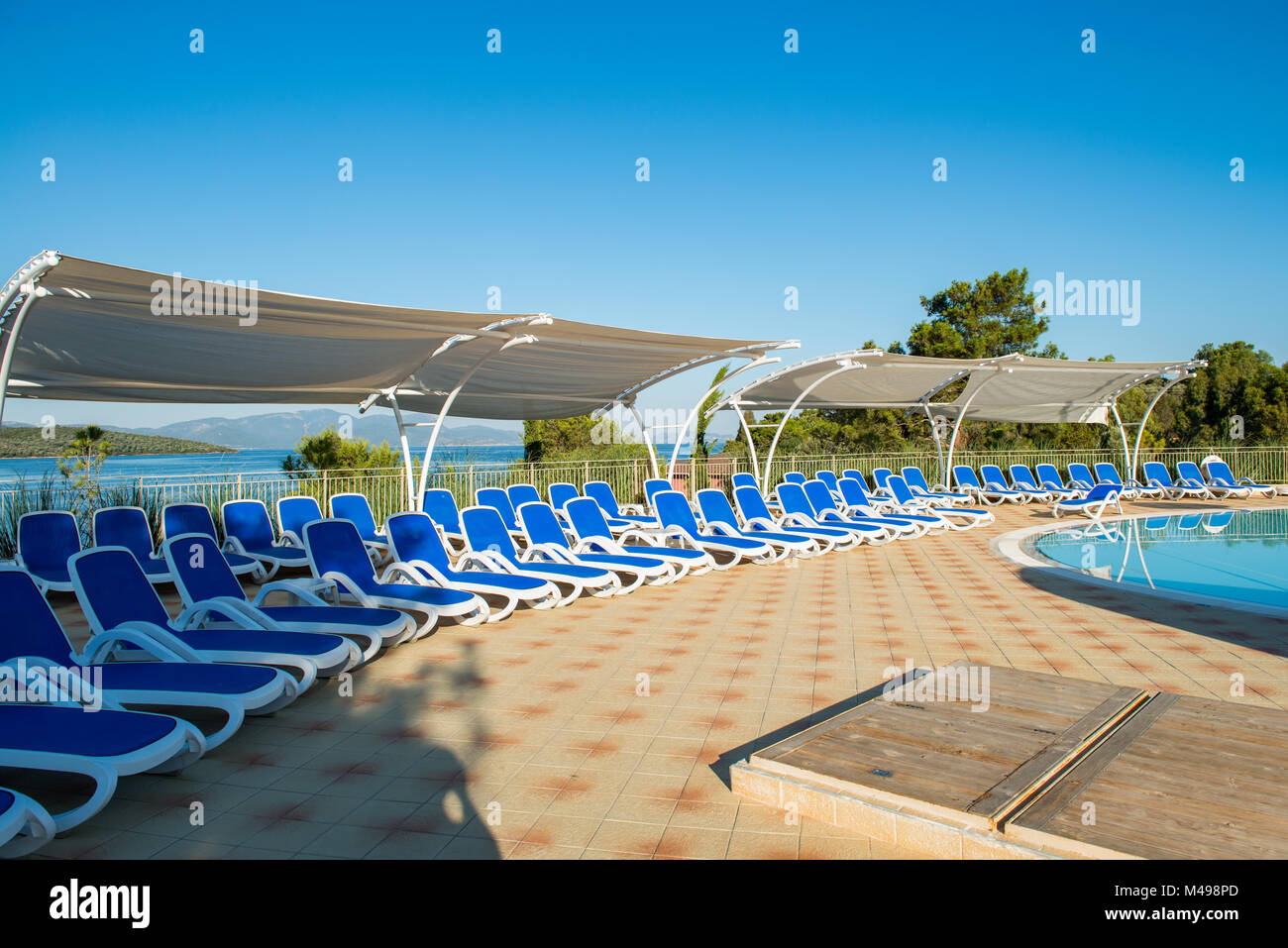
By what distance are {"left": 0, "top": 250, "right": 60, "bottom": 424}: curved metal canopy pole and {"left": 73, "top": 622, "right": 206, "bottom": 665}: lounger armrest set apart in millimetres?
2582

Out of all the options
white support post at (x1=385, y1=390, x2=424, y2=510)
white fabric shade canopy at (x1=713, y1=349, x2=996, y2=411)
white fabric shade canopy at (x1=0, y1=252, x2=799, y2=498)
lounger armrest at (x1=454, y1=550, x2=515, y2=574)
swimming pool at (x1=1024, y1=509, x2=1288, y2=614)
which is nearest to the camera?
white fabric shade canopy at (x1=0, y1=252, x2=799, y2=498)

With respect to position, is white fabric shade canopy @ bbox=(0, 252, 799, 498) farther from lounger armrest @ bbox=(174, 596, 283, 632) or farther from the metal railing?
lounger armrest @ bbox=(174, 596, 283, 632)

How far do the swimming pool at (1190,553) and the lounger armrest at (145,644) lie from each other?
863 centimetres

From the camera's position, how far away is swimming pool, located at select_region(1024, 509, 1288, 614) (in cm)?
902

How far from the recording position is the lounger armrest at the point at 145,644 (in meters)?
4.75

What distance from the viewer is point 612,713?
4.88 metres

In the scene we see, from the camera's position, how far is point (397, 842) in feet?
10.6

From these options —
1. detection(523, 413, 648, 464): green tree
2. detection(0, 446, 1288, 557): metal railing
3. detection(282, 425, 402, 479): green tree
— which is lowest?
detection(0, 446, 1288, 557): metal railing

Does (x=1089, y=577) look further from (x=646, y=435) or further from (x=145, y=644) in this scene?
(x=145, y=644)

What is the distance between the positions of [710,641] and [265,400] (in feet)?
27.6

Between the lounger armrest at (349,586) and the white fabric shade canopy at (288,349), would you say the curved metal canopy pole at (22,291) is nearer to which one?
the white fabric shade canopy at (288,349)

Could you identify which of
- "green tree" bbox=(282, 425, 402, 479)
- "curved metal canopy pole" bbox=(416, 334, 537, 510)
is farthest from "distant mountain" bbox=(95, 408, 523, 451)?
"curved metal canopy pole" bbox=(416, 334, 537, 510)

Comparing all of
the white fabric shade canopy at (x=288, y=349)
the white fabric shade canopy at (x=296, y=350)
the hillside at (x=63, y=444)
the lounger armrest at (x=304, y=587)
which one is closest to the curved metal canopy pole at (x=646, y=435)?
the white fabric shade canopy at (x=288, y=349)

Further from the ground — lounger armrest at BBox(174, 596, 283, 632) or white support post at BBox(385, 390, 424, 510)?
white support post at BBox(385, 390, 424, 510)
